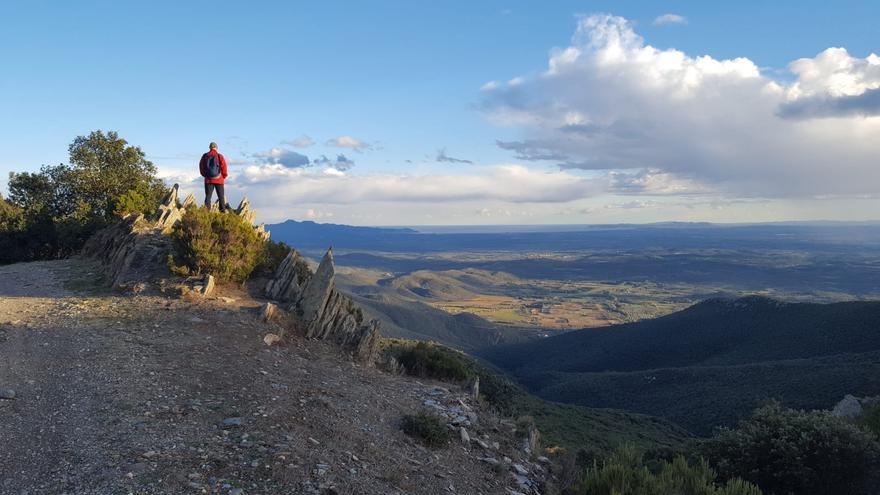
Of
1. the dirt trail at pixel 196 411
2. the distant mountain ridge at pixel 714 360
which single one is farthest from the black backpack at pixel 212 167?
the distant mountain ridge at pixel 714 360

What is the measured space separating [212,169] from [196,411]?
50.5 feet

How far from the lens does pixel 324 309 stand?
18.4m

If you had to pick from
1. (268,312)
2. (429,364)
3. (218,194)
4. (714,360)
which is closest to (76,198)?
(218,194)

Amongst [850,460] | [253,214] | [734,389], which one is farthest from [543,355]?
[850,460]

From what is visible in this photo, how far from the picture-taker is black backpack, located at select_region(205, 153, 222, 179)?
23.0m

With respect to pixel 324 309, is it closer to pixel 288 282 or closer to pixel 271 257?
pixel 288 282

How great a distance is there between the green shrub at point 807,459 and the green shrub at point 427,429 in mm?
6992

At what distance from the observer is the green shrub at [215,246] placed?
1928 centimetres

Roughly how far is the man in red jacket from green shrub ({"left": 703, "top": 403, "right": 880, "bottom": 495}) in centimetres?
2254

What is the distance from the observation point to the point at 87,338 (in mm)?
14680

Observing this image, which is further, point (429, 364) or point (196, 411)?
point (429, 364)

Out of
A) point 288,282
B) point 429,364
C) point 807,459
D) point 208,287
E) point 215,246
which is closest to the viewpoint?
point 807,459

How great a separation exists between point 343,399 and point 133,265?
13.2 meters

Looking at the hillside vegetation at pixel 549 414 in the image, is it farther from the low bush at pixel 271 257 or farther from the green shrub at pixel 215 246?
the green shrub at pixel 215 246
